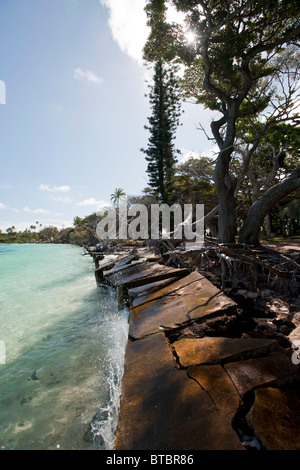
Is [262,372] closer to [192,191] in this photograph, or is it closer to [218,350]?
[218,350]

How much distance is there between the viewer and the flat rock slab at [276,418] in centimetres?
105

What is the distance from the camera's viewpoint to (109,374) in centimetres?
293

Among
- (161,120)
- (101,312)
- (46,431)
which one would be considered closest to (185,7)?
(101,312)

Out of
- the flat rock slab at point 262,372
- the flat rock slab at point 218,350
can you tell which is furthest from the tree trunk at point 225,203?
the flat rock slab at point 262,372

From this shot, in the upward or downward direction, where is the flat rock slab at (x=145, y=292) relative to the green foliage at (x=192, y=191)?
downward

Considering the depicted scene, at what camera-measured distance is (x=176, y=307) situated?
288 centimetres

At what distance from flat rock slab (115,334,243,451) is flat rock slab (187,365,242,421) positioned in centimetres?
5

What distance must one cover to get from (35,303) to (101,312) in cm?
300

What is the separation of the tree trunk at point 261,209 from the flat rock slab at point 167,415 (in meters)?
7.10

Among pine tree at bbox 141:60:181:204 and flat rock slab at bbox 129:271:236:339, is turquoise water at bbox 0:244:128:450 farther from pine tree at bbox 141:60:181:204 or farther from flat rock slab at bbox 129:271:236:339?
pine tree at bbox 141:60:181:204
